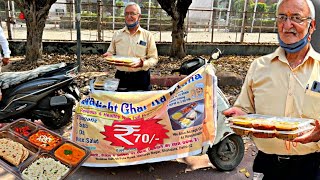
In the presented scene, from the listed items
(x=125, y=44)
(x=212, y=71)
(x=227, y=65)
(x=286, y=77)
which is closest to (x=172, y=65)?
(x=227, y=65)

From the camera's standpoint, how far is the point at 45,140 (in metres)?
2.65

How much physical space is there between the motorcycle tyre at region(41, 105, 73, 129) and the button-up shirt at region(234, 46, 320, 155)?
3.22 m

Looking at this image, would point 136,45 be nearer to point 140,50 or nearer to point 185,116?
point 140,50

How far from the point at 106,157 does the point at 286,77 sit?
211cm

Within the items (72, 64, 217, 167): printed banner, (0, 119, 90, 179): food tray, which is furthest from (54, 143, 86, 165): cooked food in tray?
(72, 64, 217, 167): printed banner

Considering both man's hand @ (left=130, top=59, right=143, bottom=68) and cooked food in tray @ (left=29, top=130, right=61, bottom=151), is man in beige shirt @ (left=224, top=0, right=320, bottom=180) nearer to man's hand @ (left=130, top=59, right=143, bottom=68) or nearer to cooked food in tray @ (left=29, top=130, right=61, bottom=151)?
cooked food in tray @ (left=29, top=130, right=61, bottom=151)

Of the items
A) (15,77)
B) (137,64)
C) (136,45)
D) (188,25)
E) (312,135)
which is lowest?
(15,77)

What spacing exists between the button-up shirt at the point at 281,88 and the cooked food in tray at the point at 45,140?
170 centimetres

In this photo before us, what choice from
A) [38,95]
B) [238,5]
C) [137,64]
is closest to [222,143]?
[137,64]

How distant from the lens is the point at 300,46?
5.75ft

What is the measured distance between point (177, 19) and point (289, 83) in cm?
786

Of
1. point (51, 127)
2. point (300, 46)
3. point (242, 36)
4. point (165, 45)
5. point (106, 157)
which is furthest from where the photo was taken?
point (242, 36)

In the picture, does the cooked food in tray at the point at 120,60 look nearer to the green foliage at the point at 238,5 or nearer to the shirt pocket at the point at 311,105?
the shirt pocket at the point at 311,105

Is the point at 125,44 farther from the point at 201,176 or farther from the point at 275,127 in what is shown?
the point at 275,127
